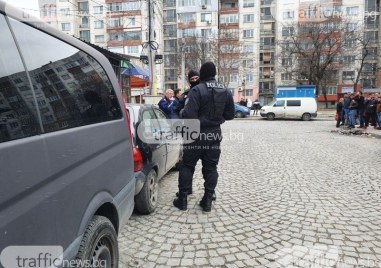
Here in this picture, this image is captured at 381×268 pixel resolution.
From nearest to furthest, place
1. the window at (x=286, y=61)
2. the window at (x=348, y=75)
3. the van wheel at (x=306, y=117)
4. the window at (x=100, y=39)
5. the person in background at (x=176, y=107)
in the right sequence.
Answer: the person in background at (x=176, y=107) → the van wheel at (x=306, y=117) → the window at (x=286, y=61) → the window at (x=348, y=75) → the window at (x=100, y=39)

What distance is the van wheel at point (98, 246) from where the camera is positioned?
67.8 inches

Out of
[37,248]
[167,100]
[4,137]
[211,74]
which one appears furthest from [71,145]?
[167,100]

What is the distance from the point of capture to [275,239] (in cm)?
314

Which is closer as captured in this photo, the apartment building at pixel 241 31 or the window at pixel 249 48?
the apartment building at pixel 241 31

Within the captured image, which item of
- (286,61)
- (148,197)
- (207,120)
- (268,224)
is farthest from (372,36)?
(148,197)

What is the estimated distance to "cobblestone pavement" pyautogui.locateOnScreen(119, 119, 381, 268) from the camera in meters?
2.78

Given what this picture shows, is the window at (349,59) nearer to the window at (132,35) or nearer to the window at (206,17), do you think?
the window at (206,17)

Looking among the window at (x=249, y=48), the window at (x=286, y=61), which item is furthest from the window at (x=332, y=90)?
the window at (x=249, y=48)

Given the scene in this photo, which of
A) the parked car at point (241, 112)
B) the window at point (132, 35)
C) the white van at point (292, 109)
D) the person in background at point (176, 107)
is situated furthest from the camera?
the window at point (132, 35)

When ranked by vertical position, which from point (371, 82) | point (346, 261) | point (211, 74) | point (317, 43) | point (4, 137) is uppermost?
point (317, 43)

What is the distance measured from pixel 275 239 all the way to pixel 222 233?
1.97ft

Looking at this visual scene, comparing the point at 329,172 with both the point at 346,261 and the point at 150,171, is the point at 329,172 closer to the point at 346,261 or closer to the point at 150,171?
the point at 346,261

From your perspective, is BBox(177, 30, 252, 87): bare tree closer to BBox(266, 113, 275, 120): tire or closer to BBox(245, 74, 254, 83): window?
BBox(245, 74, 254, 83): window

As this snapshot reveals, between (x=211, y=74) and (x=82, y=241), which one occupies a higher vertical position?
(x=211, y=74)
